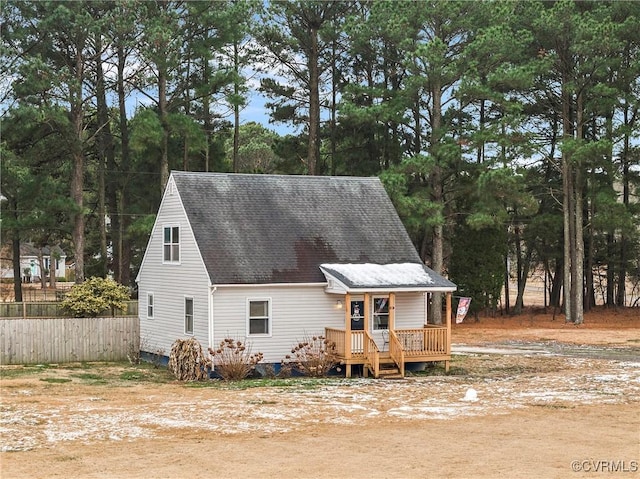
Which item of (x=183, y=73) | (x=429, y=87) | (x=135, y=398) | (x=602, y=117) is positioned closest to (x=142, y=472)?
(x=135, y=398)

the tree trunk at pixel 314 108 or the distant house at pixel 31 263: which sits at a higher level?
the tree trunk at pixel 314 108

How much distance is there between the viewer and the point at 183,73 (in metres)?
49.4

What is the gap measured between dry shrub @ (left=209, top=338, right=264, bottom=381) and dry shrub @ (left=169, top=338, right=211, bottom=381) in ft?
1.09

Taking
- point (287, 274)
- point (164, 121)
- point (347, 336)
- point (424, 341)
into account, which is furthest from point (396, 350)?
point (164, 121)

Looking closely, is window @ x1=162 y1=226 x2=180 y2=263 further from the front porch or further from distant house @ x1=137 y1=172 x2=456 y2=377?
the front porch

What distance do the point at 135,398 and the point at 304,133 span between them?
32254 millimetres

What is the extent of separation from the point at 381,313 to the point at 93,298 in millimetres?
11125

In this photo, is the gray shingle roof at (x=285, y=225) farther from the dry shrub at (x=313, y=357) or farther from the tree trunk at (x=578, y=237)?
the tree trunk at (x=578, y=237)

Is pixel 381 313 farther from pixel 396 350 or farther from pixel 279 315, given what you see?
pixel 279 315

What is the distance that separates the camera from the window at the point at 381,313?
95.6 ft

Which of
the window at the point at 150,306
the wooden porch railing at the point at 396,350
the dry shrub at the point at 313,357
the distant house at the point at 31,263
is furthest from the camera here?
the distant house at the point at 31,263

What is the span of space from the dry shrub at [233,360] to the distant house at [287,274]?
410 mm

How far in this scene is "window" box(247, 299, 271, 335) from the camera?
91.4ft

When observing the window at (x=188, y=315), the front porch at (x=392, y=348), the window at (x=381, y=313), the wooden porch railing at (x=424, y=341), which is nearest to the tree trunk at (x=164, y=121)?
the window at (x=188, y=315)
